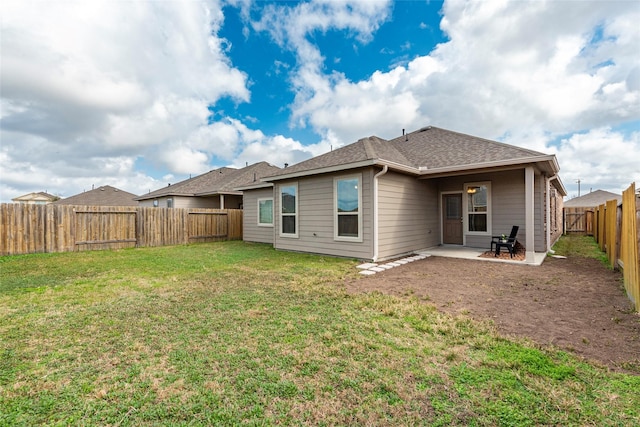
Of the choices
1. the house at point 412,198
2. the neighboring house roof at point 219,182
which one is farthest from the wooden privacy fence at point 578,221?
the neighboring house roof at point 219,182

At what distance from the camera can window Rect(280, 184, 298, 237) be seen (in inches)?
350

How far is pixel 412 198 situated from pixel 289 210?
13.2 ft

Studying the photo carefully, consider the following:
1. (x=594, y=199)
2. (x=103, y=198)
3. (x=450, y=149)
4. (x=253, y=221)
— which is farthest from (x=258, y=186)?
(x=594, y=199)

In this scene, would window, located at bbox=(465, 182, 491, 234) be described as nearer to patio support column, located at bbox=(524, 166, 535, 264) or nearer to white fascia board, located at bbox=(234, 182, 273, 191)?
patio support column, located at bbox=(524, 166, 535, 264)

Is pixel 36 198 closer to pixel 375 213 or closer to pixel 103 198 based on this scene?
pixel 103 198

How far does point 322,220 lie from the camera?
802 centimetres

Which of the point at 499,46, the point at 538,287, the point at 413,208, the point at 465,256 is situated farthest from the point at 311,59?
the point at 538,287

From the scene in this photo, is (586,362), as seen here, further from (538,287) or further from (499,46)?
(499,46)

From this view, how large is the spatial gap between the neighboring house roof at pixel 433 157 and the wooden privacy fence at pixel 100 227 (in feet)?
16.8

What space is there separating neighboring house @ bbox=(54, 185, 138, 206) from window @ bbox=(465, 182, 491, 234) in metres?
23.7

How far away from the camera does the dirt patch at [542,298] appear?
260 centimetres

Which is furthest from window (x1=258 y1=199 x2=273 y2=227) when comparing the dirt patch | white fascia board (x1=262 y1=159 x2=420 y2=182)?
the dirt patch

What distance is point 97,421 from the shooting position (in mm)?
1574

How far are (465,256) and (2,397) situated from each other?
8.38 meters
